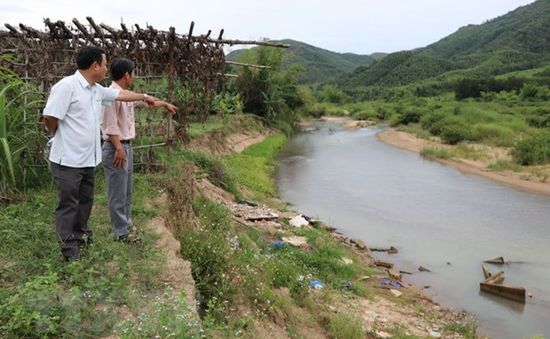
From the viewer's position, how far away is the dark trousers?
12.5ft

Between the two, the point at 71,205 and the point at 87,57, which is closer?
the point at 87,57

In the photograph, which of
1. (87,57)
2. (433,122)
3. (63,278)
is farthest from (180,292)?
(433,122)

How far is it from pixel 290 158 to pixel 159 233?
17.6 m

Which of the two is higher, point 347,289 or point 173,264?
point 173,264

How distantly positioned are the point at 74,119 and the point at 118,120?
2.82 ft

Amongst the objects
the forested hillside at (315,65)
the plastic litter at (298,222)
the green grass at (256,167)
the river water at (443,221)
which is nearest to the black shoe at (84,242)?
the river water at (443,221)

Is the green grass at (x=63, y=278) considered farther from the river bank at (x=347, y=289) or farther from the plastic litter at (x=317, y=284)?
Result: the plastic litter at (x=317, y=284)

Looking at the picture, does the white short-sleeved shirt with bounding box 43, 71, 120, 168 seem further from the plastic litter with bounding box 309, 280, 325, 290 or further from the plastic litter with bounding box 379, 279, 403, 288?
the plastic litter with bounding box 379, 279, 403, 288

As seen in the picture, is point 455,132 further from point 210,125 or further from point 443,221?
point 443,221

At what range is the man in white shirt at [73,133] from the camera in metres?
3.70

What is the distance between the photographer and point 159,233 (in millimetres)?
4875

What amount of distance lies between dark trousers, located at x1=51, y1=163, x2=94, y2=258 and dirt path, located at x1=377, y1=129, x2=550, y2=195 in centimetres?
1543

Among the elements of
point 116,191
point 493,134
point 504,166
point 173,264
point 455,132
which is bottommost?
point 504,166

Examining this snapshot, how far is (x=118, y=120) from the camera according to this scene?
462 cm
